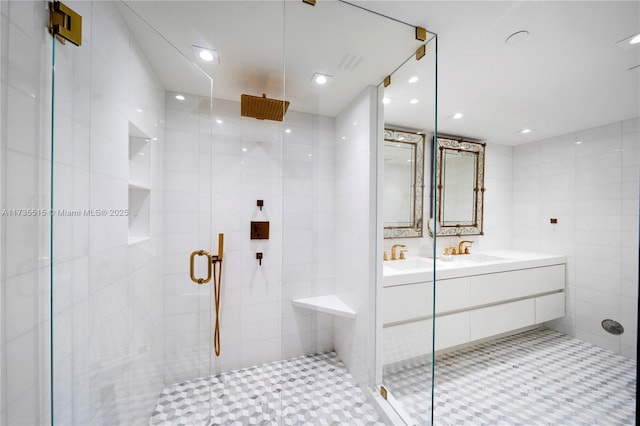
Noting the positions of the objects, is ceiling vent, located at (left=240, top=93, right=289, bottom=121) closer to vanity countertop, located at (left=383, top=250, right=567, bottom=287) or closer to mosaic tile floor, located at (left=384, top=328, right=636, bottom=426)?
vanity countertop, located at (left=383, top=250, right=567, bottom=287)

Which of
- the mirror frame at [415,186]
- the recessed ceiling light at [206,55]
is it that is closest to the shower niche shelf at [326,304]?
the mirror frame at [415,186]

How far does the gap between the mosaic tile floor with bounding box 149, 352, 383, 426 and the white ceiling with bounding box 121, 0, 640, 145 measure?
5.45 ft

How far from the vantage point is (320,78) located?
127 centimetres

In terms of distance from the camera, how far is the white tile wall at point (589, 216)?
1.52 m

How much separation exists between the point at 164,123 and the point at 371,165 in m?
1.26

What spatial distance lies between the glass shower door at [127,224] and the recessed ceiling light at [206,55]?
0.05 metres

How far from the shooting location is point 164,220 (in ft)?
4.34

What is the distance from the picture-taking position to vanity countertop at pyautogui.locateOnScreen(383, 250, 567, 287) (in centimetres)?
152

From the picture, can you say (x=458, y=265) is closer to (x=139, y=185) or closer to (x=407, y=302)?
(x=407, y=302)

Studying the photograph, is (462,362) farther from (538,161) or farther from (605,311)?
(538,161)

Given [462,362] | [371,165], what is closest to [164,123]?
[371,165]

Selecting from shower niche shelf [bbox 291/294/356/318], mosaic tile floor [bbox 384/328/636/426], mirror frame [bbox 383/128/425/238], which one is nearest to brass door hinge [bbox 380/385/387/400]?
mosaic tile floor [bbox 384/328/636/426]

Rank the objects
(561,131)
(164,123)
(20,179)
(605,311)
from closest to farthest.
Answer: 1. (20,179)
2. (164,123)
3. (605,311)
4. (561,131)

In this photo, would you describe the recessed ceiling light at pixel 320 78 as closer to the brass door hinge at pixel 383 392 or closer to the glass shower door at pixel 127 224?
the glass shower door at pixel 127 224
